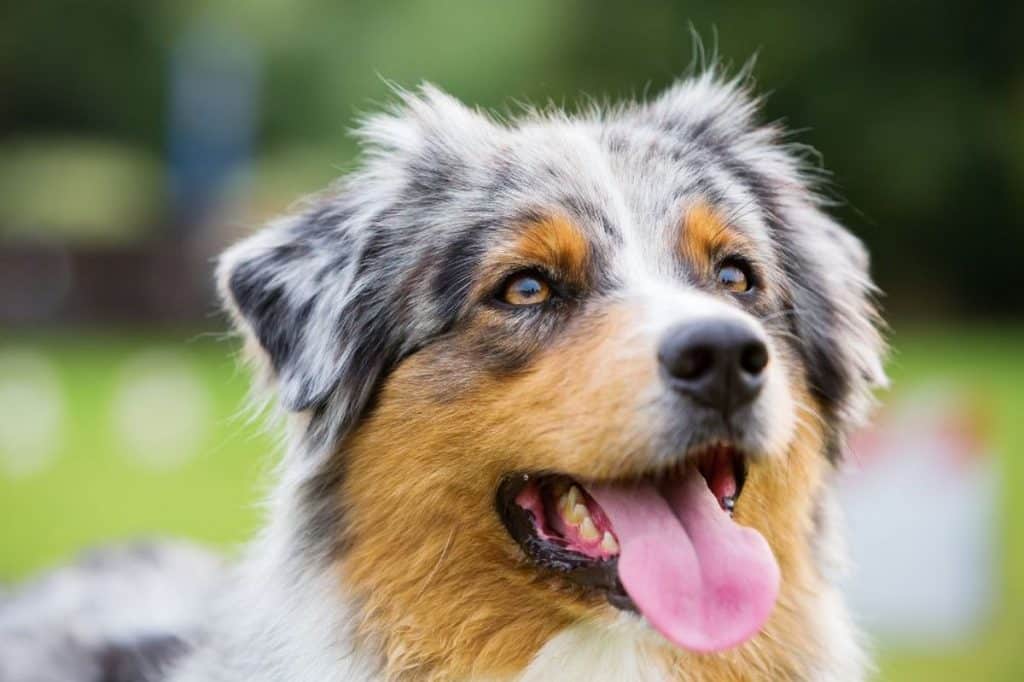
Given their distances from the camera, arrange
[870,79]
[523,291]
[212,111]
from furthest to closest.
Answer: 1. [212,111]
2. [870,79]
3. [523,291]

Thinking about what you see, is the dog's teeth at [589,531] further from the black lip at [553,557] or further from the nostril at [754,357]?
the nostril at [754,357]

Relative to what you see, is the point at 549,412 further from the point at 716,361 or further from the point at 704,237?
the point at 704,237

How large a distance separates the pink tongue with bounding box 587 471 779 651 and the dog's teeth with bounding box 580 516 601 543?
56 mm

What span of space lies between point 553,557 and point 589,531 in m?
0.13

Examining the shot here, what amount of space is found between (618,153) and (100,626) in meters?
2.38

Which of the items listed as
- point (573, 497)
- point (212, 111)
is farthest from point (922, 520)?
point (212, 111)

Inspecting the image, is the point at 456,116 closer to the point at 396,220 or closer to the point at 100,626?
the point at 396,220

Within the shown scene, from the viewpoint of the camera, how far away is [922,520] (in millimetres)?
8398

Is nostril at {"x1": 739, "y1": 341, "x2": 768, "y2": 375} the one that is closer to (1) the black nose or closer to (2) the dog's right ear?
(1) the black nose

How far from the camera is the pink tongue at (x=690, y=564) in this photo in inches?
139

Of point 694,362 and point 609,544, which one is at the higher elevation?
point 694,362

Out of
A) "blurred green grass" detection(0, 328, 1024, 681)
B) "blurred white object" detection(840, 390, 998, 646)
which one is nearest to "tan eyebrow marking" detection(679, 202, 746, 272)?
"blurred green grass" detection(0, 328, 1024, 681)

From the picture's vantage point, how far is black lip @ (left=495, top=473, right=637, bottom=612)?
358 centimetres

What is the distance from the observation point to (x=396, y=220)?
13.6 feet
